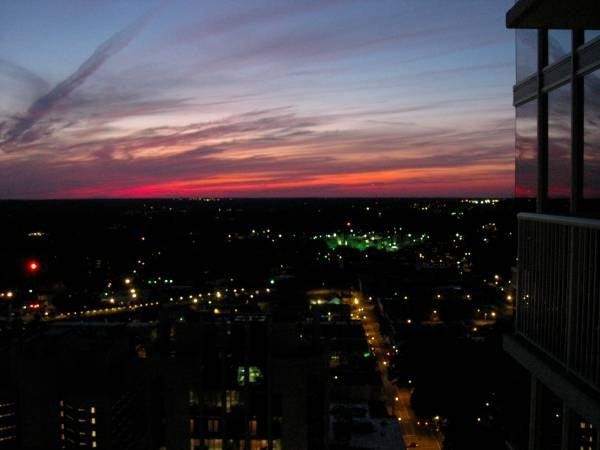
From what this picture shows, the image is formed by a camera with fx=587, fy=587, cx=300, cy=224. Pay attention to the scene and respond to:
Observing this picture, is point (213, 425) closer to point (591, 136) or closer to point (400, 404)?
point (400, 404)

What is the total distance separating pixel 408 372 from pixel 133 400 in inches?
316

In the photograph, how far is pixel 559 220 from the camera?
6.38 ft

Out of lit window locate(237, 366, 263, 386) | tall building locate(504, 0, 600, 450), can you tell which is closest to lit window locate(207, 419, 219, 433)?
lit window locate(237, 366, 263, 386)

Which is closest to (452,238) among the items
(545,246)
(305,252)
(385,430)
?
(305,252)

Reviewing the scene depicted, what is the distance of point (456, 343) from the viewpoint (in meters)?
17.2

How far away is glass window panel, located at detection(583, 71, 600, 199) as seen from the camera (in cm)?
186

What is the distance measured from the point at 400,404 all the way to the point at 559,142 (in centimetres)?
1603

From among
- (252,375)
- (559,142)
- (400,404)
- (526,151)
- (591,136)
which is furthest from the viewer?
(400,404)

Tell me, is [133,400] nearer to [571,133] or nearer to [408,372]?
[408,372]

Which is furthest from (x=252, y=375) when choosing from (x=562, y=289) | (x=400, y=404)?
(x=562, y=289)

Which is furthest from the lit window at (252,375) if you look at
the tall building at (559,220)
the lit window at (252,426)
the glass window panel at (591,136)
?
the glass window panel at (591,136)

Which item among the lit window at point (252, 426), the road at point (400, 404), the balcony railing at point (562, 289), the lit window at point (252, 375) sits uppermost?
the balcony railing at point (562, 289)

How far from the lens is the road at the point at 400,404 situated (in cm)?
1458

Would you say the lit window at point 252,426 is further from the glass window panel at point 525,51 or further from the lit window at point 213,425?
the glass window panel at point 525,51
